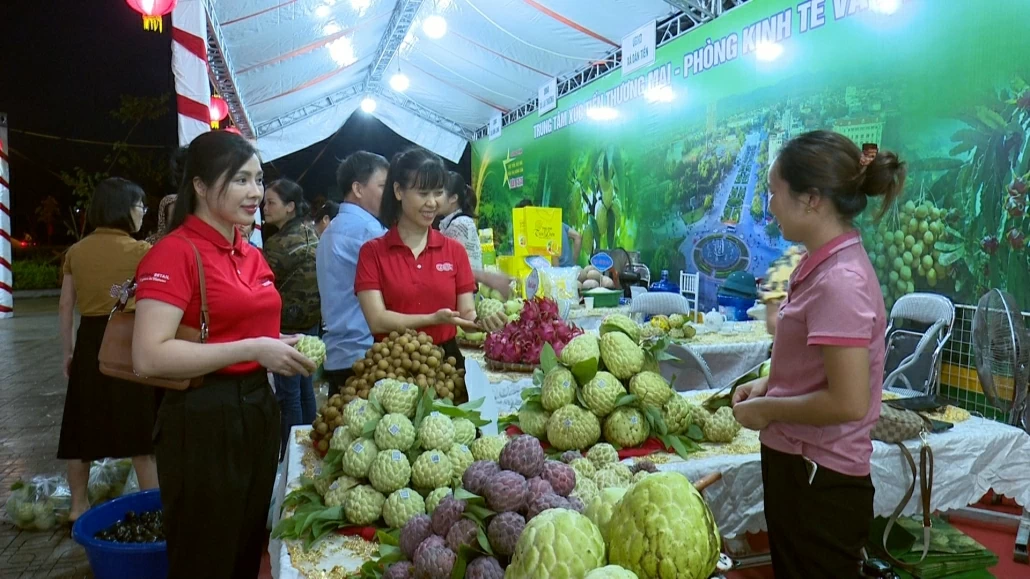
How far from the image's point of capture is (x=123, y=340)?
1.75 meters

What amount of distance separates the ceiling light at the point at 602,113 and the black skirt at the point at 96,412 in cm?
655

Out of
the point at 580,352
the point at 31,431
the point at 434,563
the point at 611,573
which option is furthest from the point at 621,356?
the point at 31,431

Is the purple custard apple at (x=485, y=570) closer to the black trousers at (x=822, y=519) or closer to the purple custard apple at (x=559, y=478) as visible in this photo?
the purple custard apple at (x=559, y=478)

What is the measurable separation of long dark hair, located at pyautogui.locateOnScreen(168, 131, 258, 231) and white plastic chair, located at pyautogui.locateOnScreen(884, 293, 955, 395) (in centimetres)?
383

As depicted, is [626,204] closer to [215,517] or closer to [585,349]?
[585,349]

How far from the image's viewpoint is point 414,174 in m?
2.40

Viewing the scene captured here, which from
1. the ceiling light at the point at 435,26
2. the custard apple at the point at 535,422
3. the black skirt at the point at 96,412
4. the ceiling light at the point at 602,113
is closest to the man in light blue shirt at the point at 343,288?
the custard apple at the point at 535,422

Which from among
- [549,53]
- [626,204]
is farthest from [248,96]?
[626,204]

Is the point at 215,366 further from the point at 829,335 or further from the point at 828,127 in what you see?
the point at 828,127

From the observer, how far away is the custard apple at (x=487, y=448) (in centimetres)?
151

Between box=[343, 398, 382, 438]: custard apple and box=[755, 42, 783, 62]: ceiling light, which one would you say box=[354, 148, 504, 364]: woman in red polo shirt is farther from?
box=[755, 42, 783, 62]: ceiling light

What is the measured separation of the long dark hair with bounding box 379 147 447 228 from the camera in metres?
2.40

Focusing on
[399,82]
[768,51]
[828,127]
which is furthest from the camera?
[399,82]

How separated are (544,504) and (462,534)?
0.44 feet
